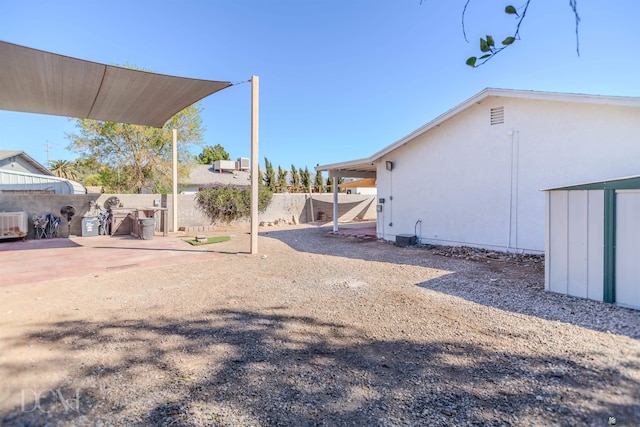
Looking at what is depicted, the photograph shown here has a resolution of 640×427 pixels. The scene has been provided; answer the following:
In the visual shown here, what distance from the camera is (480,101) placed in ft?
27.0

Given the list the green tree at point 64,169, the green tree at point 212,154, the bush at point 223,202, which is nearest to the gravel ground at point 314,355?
the bush at point 223,202

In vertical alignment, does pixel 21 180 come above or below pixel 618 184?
above

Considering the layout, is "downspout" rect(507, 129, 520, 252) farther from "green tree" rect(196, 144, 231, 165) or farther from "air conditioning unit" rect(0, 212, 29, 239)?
"green tree" rect(196, 144, 231, 165)

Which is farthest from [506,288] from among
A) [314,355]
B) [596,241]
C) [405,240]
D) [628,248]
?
[405,240]

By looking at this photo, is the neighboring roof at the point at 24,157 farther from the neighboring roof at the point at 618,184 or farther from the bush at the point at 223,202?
the neighboring roof at the point at 618,184

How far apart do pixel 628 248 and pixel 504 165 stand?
442cm

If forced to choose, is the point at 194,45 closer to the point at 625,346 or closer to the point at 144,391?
the point at 144,391

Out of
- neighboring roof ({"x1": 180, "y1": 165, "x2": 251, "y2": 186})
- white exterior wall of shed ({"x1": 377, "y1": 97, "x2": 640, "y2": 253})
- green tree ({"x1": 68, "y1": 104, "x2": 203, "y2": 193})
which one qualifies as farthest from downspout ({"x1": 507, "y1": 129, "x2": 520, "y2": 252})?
neighboring roof ({"x1": 180, "y1": 165, "x2": 251, "y2": 186})

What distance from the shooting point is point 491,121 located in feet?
26.8

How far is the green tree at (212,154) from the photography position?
37600 millimetres

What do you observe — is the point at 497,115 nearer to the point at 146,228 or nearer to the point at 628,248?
the point at 628,248

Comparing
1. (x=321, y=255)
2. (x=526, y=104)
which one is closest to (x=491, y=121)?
(x=526, y=104)

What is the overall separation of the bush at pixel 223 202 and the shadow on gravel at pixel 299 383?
11250 millimetres

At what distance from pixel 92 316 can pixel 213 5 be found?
7.66 meters
